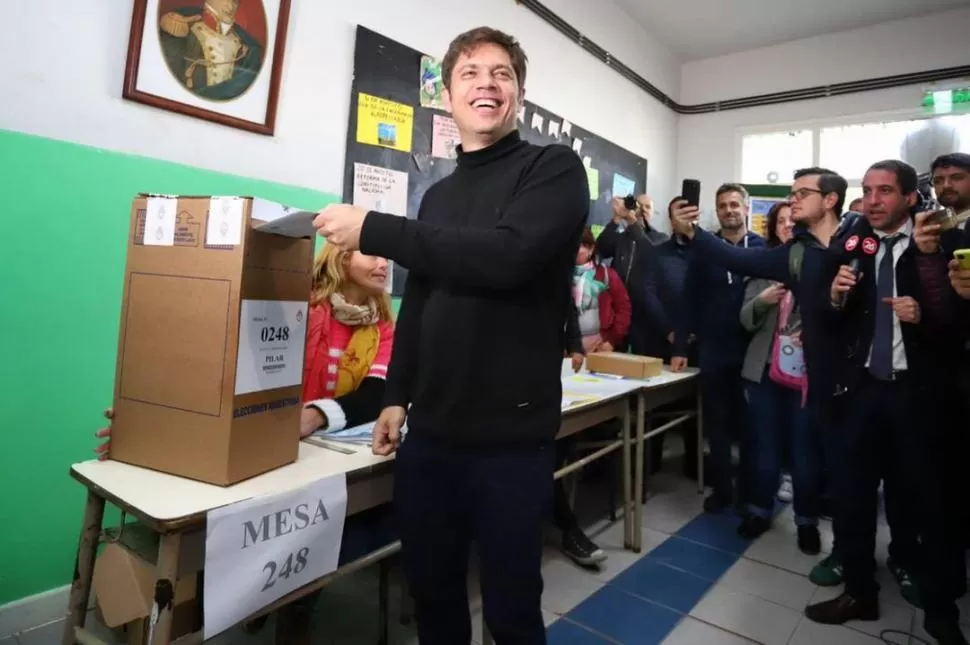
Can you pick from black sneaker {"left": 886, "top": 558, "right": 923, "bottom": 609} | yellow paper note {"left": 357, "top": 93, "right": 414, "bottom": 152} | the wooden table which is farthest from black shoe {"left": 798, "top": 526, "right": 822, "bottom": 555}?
yellow paper note {"left": 357, "top": 93, "right": 414, "bottom": 152}

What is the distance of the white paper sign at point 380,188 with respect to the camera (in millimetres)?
2279

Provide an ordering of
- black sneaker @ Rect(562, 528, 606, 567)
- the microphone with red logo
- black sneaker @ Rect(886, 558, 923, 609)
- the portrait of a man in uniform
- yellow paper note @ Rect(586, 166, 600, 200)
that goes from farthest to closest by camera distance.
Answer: yellow paper note @ Rect(586, 166, 600, 200) < black sneaker @ Rect(562, 528, 606, 567) < black sneaker @ Rect(886, 558, 923, 609) < the microphone with red logo < the portrait of a man in uniform

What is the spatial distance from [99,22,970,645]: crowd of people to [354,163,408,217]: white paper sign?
795 mm

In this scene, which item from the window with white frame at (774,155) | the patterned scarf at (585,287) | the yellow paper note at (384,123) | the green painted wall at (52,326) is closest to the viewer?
the green painted wall at (52,326)

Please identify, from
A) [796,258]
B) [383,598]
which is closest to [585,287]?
[796,258]

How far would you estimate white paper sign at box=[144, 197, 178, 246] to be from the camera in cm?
100

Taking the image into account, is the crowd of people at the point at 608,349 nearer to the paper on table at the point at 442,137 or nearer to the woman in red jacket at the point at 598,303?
the woman in red jacket at the point at 598,303

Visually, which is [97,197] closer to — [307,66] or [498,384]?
[307,66]

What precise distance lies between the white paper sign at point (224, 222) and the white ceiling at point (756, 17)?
388cm

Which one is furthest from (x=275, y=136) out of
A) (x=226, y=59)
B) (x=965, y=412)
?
(x=965, y=412)

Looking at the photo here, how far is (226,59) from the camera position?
5.92 feet

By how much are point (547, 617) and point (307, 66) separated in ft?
6.83

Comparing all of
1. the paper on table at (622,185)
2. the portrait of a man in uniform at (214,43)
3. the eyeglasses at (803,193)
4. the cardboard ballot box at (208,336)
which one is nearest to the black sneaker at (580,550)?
the cardboard ballot box at (208,336)

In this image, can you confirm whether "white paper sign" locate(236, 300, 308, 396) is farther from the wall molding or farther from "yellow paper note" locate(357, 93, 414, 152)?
the wall molding
